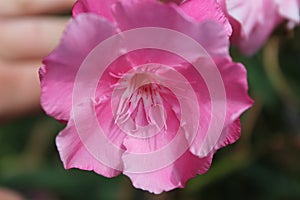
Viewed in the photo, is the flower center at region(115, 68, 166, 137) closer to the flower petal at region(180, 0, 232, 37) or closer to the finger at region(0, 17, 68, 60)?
the flower petal at region(180, 0, 232, 37)

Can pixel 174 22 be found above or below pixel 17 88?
above

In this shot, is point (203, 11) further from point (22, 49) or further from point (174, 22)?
point (22, 49)

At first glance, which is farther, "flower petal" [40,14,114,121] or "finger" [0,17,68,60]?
"finger" [0,17,68,60]

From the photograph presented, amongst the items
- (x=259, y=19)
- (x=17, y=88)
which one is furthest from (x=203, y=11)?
(x=17, y=88)

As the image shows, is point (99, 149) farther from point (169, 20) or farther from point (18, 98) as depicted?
point (18, 98)

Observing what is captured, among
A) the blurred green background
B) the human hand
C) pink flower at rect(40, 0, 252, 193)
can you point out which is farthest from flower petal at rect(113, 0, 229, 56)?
the human hand

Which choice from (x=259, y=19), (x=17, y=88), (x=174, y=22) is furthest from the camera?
(x=17, y=88)

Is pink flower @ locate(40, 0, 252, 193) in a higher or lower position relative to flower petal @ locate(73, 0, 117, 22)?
lower

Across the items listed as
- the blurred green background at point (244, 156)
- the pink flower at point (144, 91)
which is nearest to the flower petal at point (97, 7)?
the pink flower at point (144, 91)
